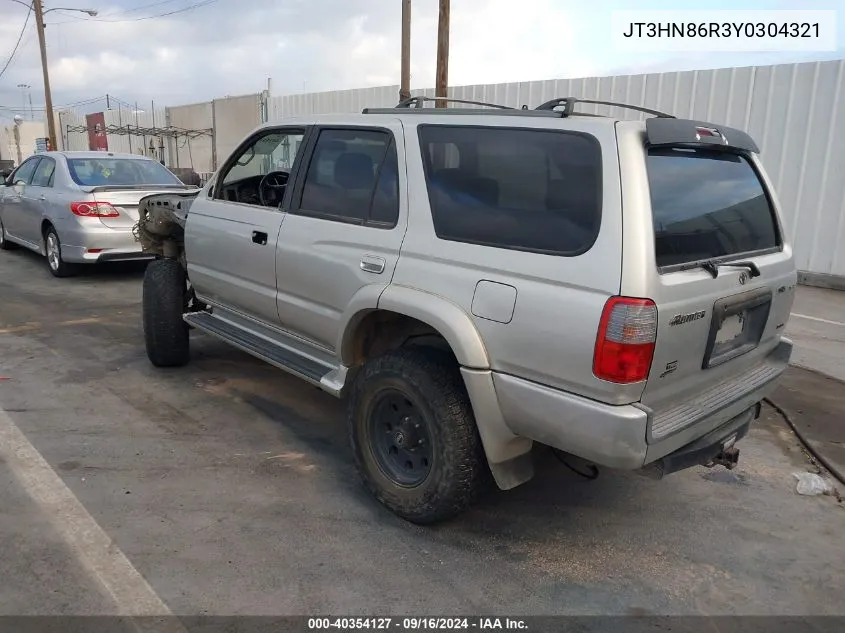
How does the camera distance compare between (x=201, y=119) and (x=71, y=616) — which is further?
(x=201, y=119)

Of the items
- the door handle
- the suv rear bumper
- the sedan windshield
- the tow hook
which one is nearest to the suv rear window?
the suv rear bumper

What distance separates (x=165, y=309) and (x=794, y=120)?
8.75 m

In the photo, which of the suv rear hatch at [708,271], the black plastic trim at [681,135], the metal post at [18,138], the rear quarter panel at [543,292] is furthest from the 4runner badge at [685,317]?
the metal post at [18,138]

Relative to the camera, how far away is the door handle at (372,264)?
325cm

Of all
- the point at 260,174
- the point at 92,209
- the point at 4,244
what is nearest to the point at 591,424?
the point at 260,174

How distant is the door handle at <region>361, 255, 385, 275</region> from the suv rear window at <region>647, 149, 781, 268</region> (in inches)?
51.2

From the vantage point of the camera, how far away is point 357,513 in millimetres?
3369

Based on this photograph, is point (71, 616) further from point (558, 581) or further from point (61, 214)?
point (61, 214)

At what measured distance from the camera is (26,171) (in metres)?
9.85

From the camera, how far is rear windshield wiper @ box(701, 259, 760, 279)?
2686 millimetres

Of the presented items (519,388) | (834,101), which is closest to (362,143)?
(519,388)

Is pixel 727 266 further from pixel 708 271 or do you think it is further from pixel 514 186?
pixel 514 186

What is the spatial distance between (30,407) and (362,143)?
300cm

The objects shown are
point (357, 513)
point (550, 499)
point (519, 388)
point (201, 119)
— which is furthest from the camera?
point (201, 119)
